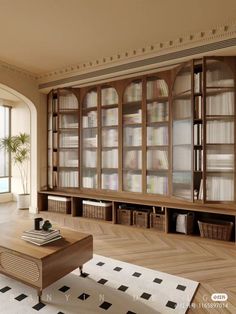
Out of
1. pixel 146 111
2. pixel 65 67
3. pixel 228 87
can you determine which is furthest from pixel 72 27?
pixel 228 87

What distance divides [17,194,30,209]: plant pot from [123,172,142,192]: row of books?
7.98 ft

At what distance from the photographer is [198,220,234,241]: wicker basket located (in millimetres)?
3086

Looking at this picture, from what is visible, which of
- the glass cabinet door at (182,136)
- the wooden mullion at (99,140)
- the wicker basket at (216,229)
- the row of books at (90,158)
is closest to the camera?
the wicker basket at (216,229)

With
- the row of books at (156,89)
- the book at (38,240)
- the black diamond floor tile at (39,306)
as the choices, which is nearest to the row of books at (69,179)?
the row of books at (156,89)

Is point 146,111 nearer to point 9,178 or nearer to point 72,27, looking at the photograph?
point 72,27

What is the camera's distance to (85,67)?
13.5 feet

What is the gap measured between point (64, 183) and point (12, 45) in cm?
257

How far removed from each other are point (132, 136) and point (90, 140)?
0.89m

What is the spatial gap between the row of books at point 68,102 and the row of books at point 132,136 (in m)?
1.23

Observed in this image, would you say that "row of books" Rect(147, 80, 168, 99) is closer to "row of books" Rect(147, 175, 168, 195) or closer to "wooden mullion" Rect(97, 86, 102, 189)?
"wooden mullion" Rect(97, 86, 102, 189)

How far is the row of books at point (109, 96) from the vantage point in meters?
4.15

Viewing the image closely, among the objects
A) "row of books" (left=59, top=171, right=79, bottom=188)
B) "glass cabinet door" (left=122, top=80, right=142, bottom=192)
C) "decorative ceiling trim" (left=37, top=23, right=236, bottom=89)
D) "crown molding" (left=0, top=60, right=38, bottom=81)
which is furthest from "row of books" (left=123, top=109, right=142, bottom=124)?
"crown molding" (left=0, top=60, right=38, bottom=81)

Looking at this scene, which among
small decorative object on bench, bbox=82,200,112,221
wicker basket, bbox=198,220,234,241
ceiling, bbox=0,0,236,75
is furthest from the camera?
small decorative object on bench, bbox=82,200,112,221

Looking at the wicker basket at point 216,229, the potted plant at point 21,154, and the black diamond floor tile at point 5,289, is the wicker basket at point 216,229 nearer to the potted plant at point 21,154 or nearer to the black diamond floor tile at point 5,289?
the black diamond floor tile at point 5,289
